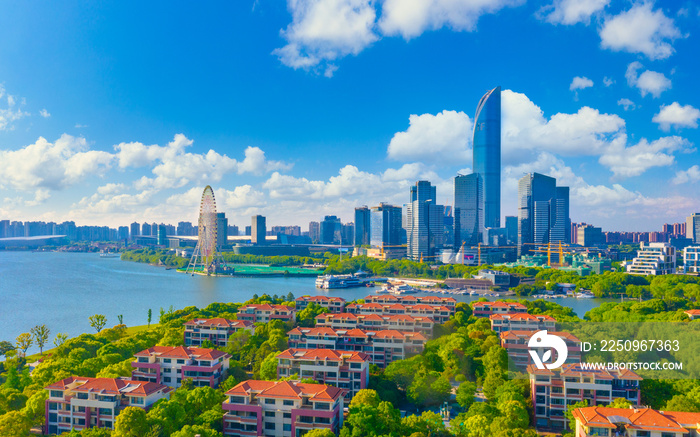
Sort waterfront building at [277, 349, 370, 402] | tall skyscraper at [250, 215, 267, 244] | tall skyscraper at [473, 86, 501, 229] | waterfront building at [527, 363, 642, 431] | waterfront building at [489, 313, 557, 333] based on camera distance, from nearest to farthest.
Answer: waterfront building at [527, 363, 642, 431] → waterfront building at [277, 349, 370, 402] → waterfront building at [489, 313, 557, 333] → tall skyscraper at [473, 86, 501, 229] → tall skyscraper at [250, 215, 267, 244]

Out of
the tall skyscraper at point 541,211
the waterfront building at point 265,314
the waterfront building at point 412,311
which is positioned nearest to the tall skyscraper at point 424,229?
the tall skyscraper at point 541,211

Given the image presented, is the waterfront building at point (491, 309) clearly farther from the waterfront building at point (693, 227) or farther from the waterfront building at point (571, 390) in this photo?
the waterfront building at point (693, 227)

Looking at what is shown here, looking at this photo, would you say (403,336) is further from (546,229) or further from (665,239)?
(665,239)

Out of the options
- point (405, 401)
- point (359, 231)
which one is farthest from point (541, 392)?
point (359, 231)

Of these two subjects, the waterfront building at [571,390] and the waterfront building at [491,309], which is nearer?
the waterfront building at [571,390]

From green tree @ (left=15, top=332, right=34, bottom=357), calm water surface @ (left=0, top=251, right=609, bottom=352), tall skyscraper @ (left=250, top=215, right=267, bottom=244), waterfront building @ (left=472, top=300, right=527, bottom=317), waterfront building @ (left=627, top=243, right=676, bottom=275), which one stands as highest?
tall skyscraper @ (left=250, top=215, right=267, bottom=244)

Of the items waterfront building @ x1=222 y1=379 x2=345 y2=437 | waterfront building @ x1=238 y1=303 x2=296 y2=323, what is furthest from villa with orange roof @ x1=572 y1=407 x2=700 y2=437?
waterfront building @ x1=238 y1=303 x2=296 y2=323

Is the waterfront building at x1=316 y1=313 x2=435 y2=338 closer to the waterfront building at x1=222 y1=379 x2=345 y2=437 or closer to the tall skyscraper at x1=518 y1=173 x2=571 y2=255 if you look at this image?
the waterfront building at x1=222 y1=379 x2=345 y2=437
